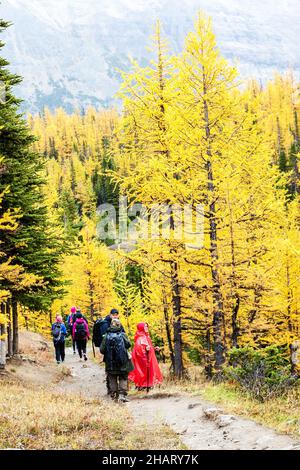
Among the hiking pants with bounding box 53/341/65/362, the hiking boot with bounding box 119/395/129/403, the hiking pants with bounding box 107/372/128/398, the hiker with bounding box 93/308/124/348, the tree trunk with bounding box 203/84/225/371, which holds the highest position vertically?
the tree trunk with bounding box 203/84/225/371

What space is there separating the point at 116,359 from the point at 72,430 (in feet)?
13.6

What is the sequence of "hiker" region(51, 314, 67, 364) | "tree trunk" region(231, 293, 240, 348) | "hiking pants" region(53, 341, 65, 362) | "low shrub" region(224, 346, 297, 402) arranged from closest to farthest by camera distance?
"low shrub" region(224, 346, 297, 402) → "tree trunk" region(231, 293, 240, 348) → "hiker" region(51, 314, 67, 364) → "hiking pants" region(53, 341, 65, 362)

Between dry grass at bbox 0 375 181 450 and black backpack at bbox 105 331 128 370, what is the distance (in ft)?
7.94

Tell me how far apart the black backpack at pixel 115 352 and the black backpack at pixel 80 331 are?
8.61 metres

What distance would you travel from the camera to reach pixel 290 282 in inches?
738

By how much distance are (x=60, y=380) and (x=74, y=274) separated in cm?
1831

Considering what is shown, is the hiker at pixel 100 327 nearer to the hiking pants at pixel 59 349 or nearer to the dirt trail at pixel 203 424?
the dirt trail at pixel 203 424

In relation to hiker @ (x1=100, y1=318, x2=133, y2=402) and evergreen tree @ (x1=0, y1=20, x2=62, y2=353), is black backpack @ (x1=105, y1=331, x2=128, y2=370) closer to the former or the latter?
hiker @ (x1=100, y1=318, x2=133, y2=402)

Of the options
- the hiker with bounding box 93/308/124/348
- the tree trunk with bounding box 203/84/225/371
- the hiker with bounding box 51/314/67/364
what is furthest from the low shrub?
the hiker with bounding box 51/314/67/364

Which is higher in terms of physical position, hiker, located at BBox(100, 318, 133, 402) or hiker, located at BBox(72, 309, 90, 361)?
hiker, located at BBox(100, 318, 133, 402)

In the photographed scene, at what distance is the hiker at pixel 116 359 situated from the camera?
1132 centimetres

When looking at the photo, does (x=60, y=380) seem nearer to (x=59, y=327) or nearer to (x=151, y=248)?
(x=59, y=327)

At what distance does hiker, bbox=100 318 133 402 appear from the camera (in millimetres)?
11320
